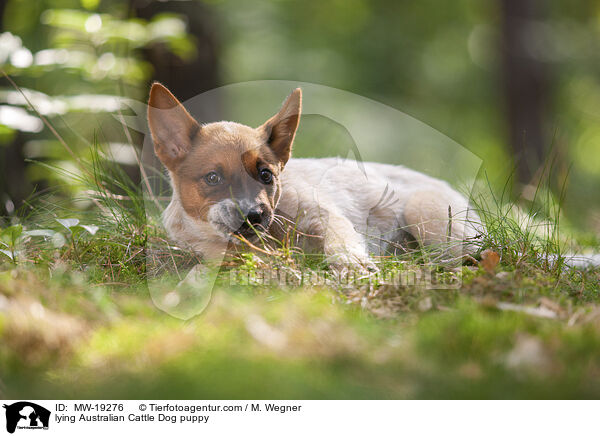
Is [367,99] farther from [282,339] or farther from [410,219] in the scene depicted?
[282,339]

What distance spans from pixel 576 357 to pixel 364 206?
8.02ft

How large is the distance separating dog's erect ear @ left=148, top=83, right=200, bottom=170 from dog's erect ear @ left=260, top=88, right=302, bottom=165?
19.5 inches

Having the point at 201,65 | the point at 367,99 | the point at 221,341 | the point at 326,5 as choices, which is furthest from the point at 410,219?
the point at 326,5

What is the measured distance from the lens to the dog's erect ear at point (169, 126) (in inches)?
143

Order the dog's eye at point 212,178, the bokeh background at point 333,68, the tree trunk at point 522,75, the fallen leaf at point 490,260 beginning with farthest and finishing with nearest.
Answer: the tree trunk at point 522,75, the bokeh background at point 333,68, the dog's eye at point 212,178, the fallen leaf at point 490,260

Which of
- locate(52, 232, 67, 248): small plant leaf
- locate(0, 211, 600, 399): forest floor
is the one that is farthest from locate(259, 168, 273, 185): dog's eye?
locate(52, 232, 67, 248): small plant leaf

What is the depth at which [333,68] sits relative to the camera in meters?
13.4

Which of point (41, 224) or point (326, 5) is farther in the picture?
point (326, 5)
